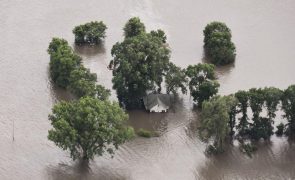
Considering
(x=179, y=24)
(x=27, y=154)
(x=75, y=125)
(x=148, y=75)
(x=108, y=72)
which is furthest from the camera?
(x=179, y=24)

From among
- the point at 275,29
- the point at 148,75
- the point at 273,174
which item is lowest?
the point at 273,174

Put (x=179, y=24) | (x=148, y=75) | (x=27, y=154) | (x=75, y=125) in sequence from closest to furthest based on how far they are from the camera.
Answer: (x=75, y=125)
(x=27, y=154)
(x=148, y=75)
(x=179, y=24)

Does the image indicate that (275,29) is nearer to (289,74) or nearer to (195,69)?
(289,74)

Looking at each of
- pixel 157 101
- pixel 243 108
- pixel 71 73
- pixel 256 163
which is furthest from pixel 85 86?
pixel 256 163

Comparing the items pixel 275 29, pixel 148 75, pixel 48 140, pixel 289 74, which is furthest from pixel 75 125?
pixel 275 29

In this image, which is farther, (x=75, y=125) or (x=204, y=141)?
(x=204, y=141)

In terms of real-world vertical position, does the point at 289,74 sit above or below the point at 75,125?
above

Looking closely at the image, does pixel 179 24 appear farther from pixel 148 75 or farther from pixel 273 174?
pixel 273 174

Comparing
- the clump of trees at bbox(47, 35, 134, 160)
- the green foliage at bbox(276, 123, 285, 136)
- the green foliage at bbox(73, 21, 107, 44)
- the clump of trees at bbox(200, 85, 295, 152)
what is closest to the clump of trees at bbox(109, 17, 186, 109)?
the clump of trees at bbox(47, 35, 134, 160)
